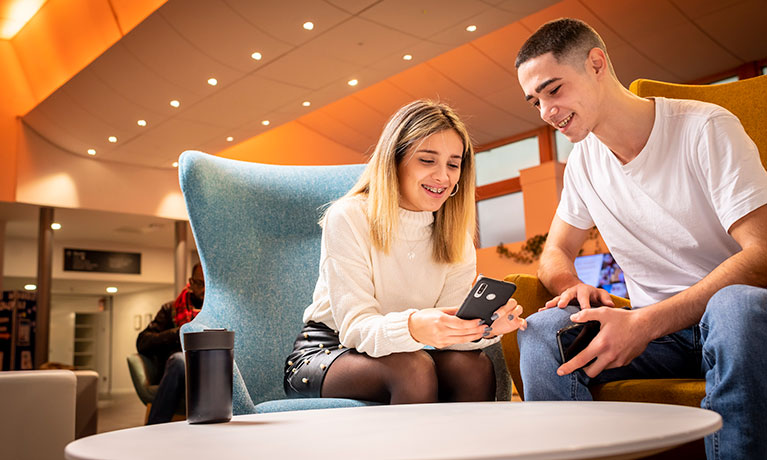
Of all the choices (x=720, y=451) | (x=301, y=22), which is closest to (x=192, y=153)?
(x=720, y=451)

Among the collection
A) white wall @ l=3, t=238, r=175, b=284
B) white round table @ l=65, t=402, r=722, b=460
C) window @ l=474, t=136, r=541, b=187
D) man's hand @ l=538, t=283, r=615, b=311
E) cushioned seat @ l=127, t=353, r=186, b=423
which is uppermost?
window @ l=474, t=136, r=541, b=187

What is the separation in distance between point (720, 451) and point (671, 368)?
0.38 meters

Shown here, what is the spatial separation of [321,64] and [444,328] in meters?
5.83

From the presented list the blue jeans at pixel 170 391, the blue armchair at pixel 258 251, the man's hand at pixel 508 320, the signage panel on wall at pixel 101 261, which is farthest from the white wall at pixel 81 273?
the man's hand at pixel 508 320

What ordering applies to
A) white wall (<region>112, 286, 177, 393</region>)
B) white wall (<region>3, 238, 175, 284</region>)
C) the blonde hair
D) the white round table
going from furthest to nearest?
white wall (<region>112, 286, 177, 393</region>), white wall (<region>3, 238, 175, 284</region>), the blonde hair, the white round table

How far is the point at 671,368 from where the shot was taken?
1401 mm

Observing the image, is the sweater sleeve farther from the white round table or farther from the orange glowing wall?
the orange glowing wall

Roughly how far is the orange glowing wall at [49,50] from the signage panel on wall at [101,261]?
3364 millimetres

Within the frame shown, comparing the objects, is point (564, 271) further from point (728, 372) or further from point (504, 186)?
point (504, 186)

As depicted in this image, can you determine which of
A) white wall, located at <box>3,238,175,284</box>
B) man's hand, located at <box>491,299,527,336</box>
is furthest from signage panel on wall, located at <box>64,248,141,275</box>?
man's hand, located at <box>491,299,527,336</box>

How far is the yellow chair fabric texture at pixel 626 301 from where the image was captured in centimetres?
125

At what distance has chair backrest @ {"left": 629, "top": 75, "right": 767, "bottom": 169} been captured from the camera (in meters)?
1.80

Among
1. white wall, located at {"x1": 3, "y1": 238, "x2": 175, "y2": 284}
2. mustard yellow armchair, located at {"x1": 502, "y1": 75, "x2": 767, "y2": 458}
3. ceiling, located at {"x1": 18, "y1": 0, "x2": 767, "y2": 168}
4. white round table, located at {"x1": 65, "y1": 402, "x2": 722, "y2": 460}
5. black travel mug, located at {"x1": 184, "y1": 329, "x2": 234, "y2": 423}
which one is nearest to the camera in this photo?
white round table, located at {"x1": 65, "y1": 402, "x2": 722, "y2": 460}

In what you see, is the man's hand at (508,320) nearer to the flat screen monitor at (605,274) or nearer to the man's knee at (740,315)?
the man's knee at (740,315)
